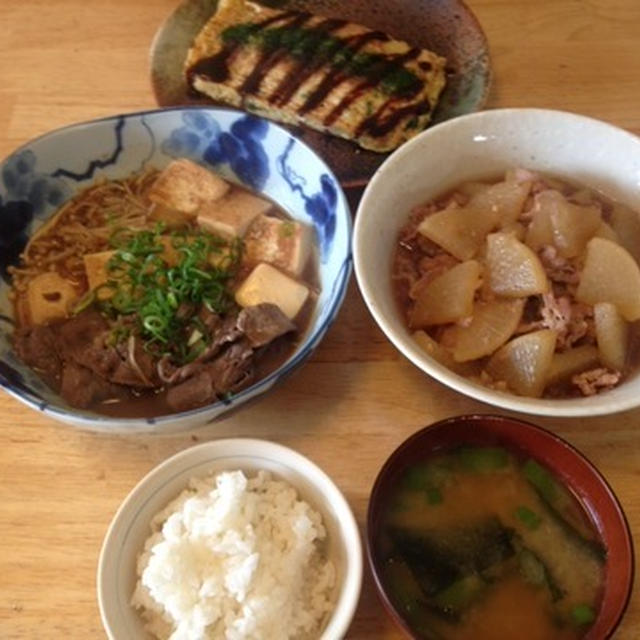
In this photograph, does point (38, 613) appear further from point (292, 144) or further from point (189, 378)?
point (292, 144)

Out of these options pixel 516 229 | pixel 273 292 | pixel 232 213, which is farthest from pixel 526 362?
pixel 232 213

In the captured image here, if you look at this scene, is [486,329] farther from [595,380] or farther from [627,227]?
[627,227]

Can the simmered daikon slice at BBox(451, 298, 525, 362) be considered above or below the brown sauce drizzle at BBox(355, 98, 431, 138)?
below

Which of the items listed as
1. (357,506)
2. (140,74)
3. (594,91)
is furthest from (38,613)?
(594,91)

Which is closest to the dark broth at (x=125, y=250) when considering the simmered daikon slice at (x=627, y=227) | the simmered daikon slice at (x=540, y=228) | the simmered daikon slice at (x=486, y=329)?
the simmered daikon slice at (x=486, y=329)

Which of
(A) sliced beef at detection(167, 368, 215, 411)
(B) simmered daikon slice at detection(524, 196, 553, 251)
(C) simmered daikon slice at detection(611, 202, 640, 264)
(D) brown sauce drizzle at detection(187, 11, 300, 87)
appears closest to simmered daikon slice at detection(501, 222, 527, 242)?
(B) simmered daikon slice at detection(524, 196, 553, 251)

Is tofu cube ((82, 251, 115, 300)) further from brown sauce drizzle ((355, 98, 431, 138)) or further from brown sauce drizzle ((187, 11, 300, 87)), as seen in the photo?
brown sauce drizzle ((355, 98, 431, 138))

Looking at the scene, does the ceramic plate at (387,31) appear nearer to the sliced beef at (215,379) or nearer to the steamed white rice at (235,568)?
the sliced beef at (215,379)
